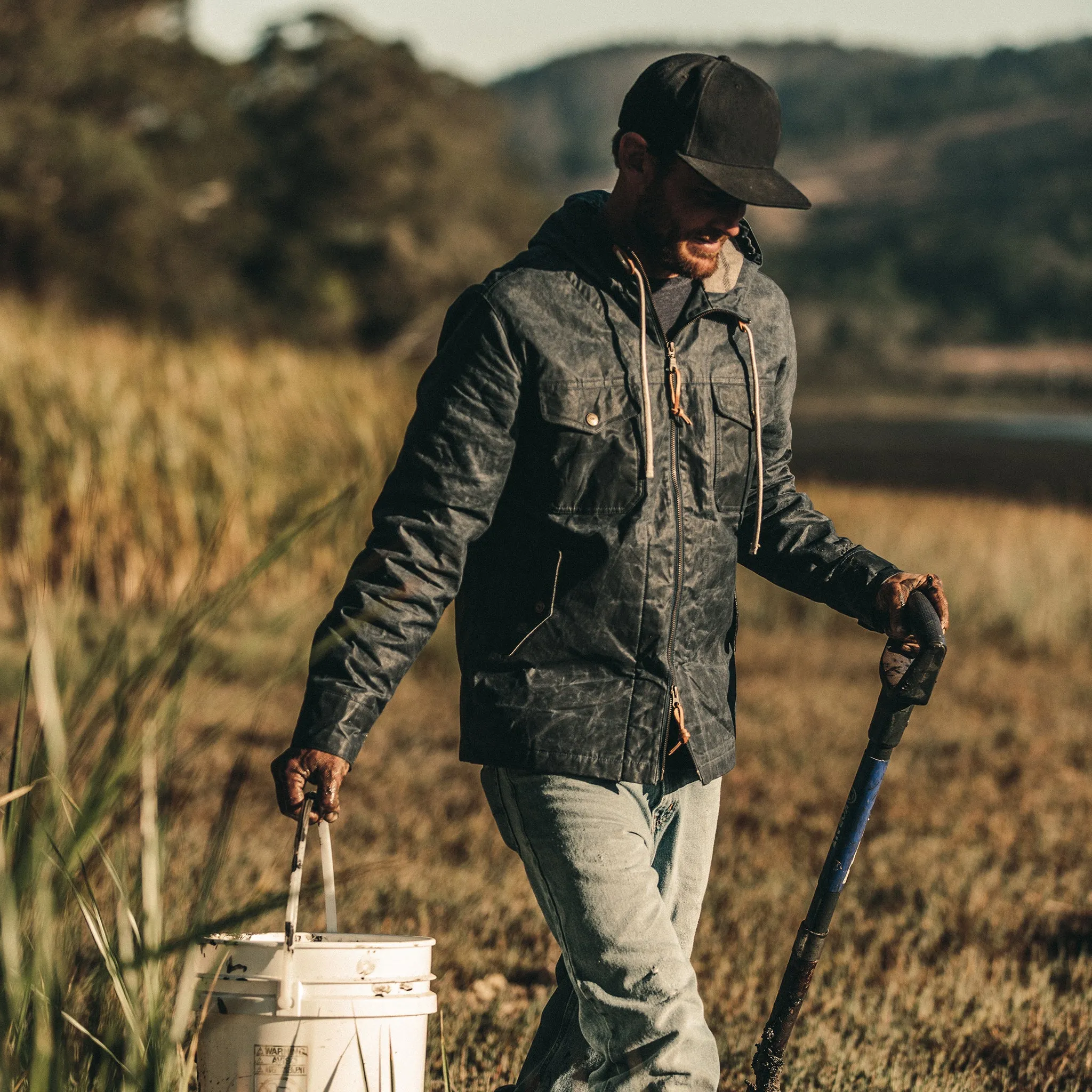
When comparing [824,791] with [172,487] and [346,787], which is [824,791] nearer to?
[346,787]

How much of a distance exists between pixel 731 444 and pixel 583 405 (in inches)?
11.9

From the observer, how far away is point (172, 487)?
10.4 metres

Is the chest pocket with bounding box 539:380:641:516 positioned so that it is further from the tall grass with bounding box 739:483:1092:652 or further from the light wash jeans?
the tall grass with bounding box 739:483:1092:652

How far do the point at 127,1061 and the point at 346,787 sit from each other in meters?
4.85

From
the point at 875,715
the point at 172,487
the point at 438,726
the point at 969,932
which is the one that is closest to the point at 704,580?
the point at 875,715

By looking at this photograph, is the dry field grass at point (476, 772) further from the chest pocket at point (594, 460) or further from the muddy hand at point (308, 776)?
the chest pocket at point (594, 460)

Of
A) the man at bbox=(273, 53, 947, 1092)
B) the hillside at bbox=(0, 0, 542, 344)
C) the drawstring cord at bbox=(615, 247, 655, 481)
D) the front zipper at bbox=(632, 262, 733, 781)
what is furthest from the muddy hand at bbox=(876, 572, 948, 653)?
the hillside at bbox=(0, 0, 542, 344)

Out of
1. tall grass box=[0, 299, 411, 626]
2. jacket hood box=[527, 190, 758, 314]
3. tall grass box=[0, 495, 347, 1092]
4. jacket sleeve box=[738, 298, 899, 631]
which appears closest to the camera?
tall grass box=[0, 495, 347, 1092]

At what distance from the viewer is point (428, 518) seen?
2.66 metres

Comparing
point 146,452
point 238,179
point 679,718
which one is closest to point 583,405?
point 679,718

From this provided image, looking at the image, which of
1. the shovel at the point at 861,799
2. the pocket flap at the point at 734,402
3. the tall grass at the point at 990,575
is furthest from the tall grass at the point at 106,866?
the tall grass at the point at 990,575

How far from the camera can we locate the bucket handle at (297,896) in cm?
233

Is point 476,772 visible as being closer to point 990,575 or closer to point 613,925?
point 613,925

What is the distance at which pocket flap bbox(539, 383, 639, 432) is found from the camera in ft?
8.74
